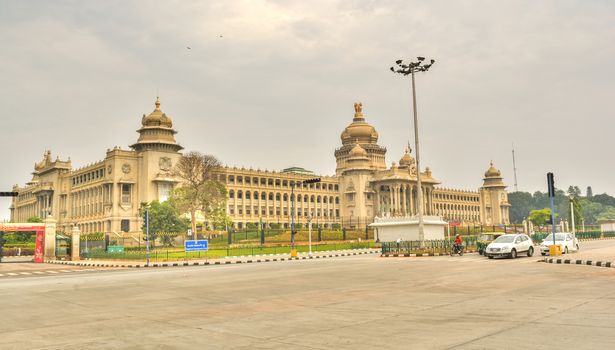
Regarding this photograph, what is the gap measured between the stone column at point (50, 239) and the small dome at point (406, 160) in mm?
91021

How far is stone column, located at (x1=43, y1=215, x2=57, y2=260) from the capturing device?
53.5 meters

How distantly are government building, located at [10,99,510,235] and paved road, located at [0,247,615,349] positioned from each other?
7490 centimetres

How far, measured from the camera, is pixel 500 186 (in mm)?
159500

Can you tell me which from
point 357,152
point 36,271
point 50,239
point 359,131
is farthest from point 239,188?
point 36,271

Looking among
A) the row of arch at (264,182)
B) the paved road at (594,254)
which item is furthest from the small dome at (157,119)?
the paved road at (594,254)

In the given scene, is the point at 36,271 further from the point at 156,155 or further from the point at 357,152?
the point at 357,152

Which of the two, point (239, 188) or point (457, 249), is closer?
point (457, 249)

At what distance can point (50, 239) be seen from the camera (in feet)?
178

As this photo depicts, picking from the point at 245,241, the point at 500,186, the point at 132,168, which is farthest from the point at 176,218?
the point at 500,186

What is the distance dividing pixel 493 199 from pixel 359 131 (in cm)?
5306

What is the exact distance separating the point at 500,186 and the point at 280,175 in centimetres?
7323

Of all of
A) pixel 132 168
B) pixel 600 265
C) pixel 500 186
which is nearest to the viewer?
pixel 600 265

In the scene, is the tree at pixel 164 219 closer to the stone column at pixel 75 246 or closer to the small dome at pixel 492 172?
the stone column at pixel 75 246

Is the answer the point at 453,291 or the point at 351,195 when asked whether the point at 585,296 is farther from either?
the point at 351,195
